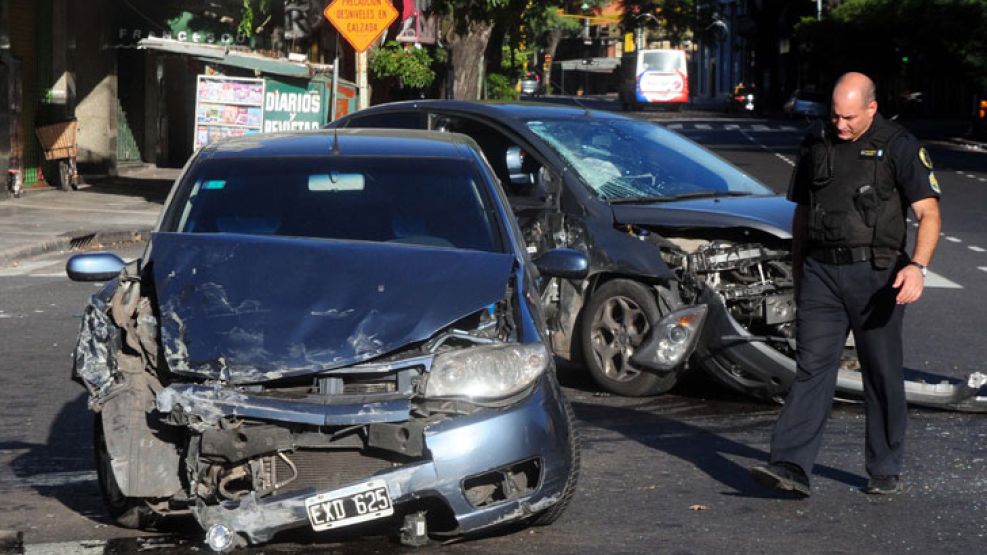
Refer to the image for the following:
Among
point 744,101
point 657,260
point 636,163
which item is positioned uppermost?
point 744,101

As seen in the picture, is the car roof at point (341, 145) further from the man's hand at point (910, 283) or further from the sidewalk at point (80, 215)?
the sidewalk at point (80, 215)

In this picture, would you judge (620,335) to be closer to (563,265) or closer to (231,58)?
(563,265)

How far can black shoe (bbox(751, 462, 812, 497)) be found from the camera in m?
6.63

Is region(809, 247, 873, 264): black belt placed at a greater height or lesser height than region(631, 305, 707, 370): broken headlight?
greater

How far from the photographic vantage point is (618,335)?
9352 mm

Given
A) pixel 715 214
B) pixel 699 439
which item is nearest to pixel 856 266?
pixel 699 439

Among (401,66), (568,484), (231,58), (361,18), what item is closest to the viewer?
(568,484)

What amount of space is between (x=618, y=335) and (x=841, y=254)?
8.96 ft

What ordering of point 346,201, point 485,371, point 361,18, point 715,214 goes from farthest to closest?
point 361,18, point 715,214, point 346,201, point 485,371

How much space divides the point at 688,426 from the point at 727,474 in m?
1.22

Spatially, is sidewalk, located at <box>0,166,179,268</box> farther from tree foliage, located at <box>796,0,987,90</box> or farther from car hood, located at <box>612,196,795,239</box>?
tree foliage, located at <box>796,0,987,90</box>

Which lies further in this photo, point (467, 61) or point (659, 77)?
point (659, 77)

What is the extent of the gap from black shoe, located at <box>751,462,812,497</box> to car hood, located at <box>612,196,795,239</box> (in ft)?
7.68

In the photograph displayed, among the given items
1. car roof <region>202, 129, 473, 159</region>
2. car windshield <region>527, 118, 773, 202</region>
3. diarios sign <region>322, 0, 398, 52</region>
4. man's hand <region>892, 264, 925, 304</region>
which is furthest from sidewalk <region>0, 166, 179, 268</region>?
man's hand <region>892, 264, 925, 304</region>
